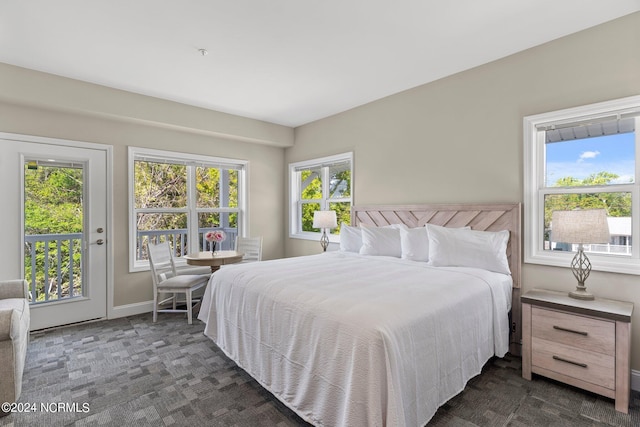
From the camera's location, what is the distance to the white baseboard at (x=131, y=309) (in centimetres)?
388

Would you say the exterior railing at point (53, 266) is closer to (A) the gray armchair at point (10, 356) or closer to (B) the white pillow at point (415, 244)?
(A) the gray armchair at point (10, 356)

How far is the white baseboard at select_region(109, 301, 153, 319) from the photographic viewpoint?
3881 millimetres

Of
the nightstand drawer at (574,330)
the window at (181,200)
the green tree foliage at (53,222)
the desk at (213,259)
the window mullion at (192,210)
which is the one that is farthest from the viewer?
the window mullion at (192,210)

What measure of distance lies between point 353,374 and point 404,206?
255 cm

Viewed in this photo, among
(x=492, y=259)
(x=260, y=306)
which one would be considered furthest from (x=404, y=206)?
(x=260, y=306)

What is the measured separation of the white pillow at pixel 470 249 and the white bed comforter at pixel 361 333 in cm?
13

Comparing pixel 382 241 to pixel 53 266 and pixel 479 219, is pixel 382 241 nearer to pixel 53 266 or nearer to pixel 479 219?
pixel 479 219

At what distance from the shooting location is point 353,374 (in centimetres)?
154

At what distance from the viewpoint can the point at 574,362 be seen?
2.18 metres

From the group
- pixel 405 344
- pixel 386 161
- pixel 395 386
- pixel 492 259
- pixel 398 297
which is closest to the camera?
pixel 395 386

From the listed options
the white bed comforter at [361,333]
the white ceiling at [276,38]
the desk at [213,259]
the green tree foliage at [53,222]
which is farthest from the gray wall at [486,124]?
the green tree foliage at [53,222]

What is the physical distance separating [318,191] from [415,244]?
2315 millimetres

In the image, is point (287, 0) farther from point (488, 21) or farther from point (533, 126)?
point (533, 126)

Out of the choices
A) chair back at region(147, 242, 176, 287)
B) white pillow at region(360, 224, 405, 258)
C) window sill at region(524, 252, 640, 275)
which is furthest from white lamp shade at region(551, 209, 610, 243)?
chair back at region(147, 242, 176, 287)
